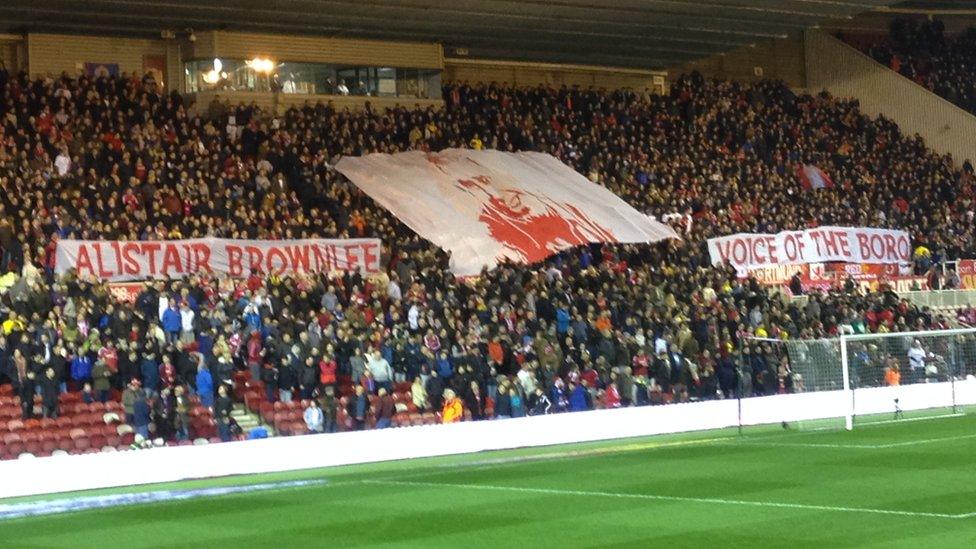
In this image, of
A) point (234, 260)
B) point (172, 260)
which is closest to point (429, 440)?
point (172, 260)

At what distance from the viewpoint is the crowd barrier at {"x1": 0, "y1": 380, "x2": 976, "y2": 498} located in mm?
21078

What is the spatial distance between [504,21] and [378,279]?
12575 millimetres

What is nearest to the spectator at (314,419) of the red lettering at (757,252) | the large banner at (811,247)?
the large banner at (811,247)

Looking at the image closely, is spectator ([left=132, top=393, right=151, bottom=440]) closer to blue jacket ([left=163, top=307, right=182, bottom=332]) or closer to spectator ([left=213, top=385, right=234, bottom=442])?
spectator ([left=213, top=385, right=234, bottom=442])

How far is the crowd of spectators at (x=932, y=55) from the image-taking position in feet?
178

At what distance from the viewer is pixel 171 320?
27.4 meters

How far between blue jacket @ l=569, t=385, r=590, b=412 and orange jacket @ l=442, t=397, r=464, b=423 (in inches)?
99.1

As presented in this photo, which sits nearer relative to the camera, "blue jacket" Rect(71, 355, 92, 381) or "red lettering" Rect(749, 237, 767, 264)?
"blue jacket" Rect(71, 355, 92, 381)

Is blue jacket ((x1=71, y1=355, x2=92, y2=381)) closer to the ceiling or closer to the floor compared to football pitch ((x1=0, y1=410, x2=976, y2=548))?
closer to the ceiling

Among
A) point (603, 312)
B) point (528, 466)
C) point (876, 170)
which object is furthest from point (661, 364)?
→ point (876, 170)

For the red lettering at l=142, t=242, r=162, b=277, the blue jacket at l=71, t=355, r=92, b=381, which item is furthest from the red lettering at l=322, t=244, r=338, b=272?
the blue jacket at l=71, t=355, r=92, b=381

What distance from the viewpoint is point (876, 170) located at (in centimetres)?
4969

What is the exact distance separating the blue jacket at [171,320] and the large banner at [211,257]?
2.39m

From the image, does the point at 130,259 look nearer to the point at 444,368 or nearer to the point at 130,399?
the point at 130,399
